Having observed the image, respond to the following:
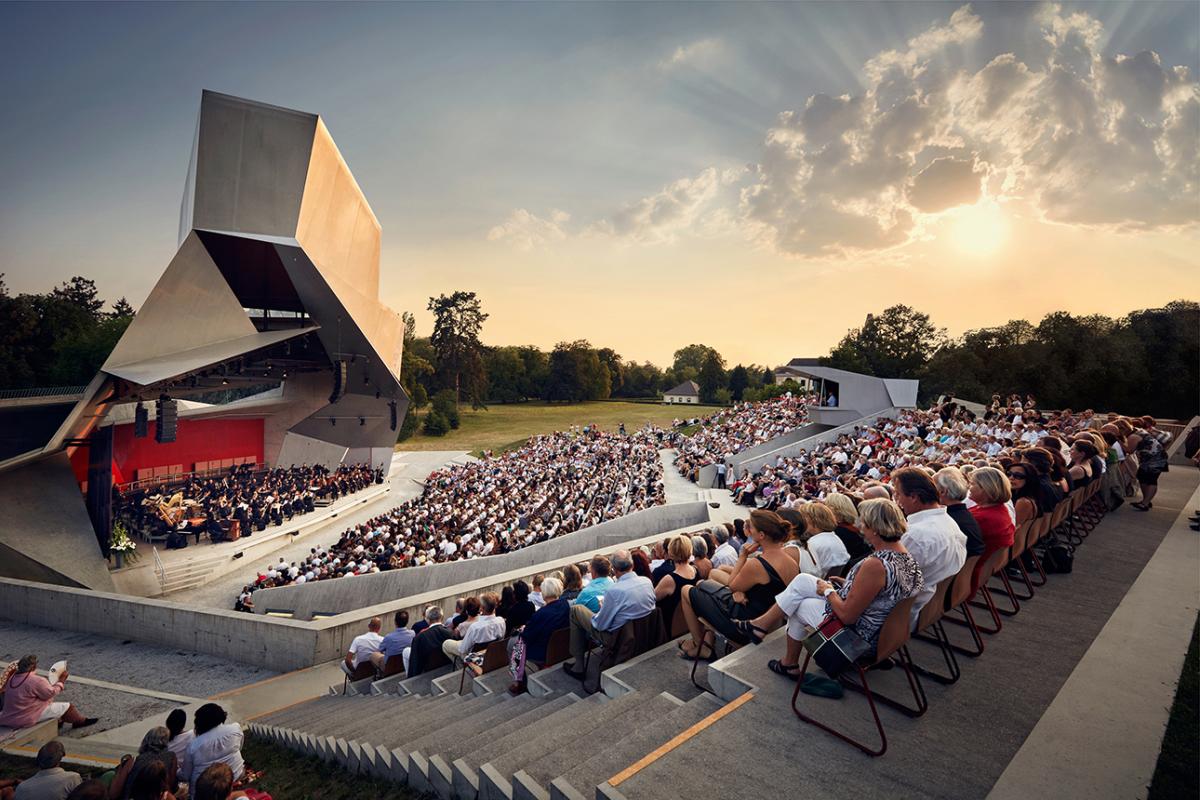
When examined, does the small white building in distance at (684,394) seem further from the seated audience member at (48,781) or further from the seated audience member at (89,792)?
the seated audience member at (89,792)

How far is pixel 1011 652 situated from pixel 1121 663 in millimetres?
597

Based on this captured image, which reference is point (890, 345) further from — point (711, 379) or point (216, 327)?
point (216, 327)

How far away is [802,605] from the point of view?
2.86m

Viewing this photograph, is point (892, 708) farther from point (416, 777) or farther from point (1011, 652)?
point (416, 777)

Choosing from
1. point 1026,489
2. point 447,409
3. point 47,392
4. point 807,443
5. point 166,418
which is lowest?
point 447,409

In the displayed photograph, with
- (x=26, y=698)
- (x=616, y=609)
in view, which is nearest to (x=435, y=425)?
(x=26, y=698)

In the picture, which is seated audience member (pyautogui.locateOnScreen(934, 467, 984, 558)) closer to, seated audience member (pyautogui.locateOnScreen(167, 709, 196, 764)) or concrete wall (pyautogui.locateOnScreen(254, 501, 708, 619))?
seated audience member (pyautogui.locateOnScreen(167, 709, 196, 764))

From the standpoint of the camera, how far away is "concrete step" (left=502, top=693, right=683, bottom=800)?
237cm

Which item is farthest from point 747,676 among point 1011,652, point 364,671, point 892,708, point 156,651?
point 156,651

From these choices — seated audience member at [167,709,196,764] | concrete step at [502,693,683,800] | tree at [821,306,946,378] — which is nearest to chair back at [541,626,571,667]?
concrete step at [502,693,683,800]

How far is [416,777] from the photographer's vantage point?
313cm

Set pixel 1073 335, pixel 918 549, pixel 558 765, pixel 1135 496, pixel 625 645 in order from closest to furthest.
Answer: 1. pixel 558 765
2. pixel 918 549
3. pixel 625 645
4. pixel 1135 496
5. pixel 1073 335

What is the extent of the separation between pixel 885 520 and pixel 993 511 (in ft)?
4.30

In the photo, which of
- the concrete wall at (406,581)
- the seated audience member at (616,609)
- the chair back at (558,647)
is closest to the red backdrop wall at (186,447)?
the concrete wall at (406,581)
